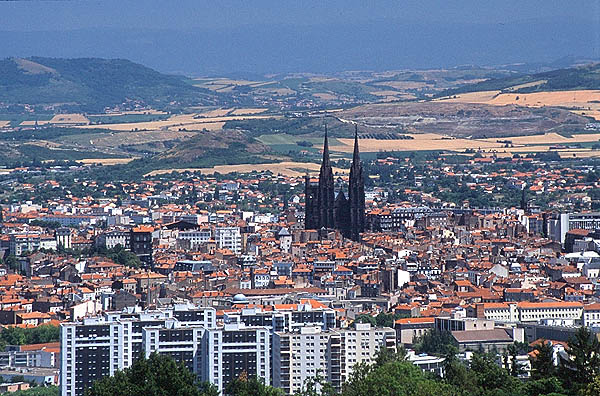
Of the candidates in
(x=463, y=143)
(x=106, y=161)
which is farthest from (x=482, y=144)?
(x=106, y=161)

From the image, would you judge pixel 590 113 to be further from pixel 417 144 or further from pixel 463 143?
pixel 417 144

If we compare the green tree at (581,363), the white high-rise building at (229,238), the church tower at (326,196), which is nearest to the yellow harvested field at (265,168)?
the white high-rise building at (229,238)

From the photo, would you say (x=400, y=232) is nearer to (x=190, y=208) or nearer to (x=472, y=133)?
(x=190, y=208)

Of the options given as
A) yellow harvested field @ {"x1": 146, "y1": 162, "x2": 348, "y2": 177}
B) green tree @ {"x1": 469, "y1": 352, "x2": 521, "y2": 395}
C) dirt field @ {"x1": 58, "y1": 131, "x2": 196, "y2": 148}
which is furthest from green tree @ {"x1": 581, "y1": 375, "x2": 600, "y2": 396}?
dirt field @ {"x1": 58, "y1": 131, "x2": 196, "y2": 148}

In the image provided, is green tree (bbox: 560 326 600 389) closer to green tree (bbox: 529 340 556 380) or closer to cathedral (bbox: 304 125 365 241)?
green tree (bbox: 529 340 556 380)

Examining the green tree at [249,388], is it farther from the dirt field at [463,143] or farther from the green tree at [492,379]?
the dirt field at [463,143]
